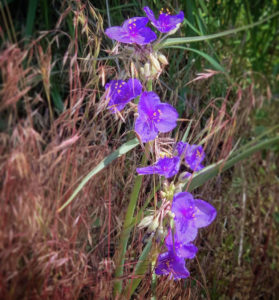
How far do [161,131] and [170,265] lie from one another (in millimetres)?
307

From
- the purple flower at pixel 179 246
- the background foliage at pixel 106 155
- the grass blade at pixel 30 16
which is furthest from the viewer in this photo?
the grass blade at pixel 30 16

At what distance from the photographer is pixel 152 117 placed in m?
1.06

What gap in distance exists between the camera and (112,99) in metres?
1.10

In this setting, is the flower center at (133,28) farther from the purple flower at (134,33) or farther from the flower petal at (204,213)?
the flower petal at (204,213)

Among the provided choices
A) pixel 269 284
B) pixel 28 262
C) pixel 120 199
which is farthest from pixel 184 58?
pixel 28 262

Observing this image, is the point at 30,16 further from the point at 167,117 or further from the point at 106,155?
the point at 167,117

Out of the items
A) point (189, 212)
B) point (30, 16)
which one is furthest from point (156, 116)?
point (30, 16)

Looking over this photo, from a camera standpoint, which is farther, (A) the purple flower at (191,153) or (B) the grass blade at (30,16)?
(B) the grass blade at (30,16)

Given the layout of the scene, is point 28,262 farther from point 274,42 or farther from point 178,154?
point 274,42

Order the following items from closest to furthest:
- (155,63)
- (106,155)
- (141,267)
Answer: (155,63) → (141,267) → (106,155)

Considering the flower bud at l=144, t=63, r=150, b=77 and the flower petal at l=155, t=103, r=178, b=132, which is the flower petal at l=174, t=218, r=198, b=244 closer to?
the flower petal at l=155, t=103, r=178, b=132

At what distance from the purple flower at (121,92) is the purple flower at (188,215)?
23 centimetres

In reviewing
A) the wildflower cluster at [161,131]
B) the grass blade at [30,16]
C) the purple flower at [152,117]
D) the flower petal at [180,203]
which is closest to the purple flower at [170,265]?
the wildflower cluster at [161,131]

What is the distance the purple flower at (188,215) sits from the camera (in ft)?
3.43
